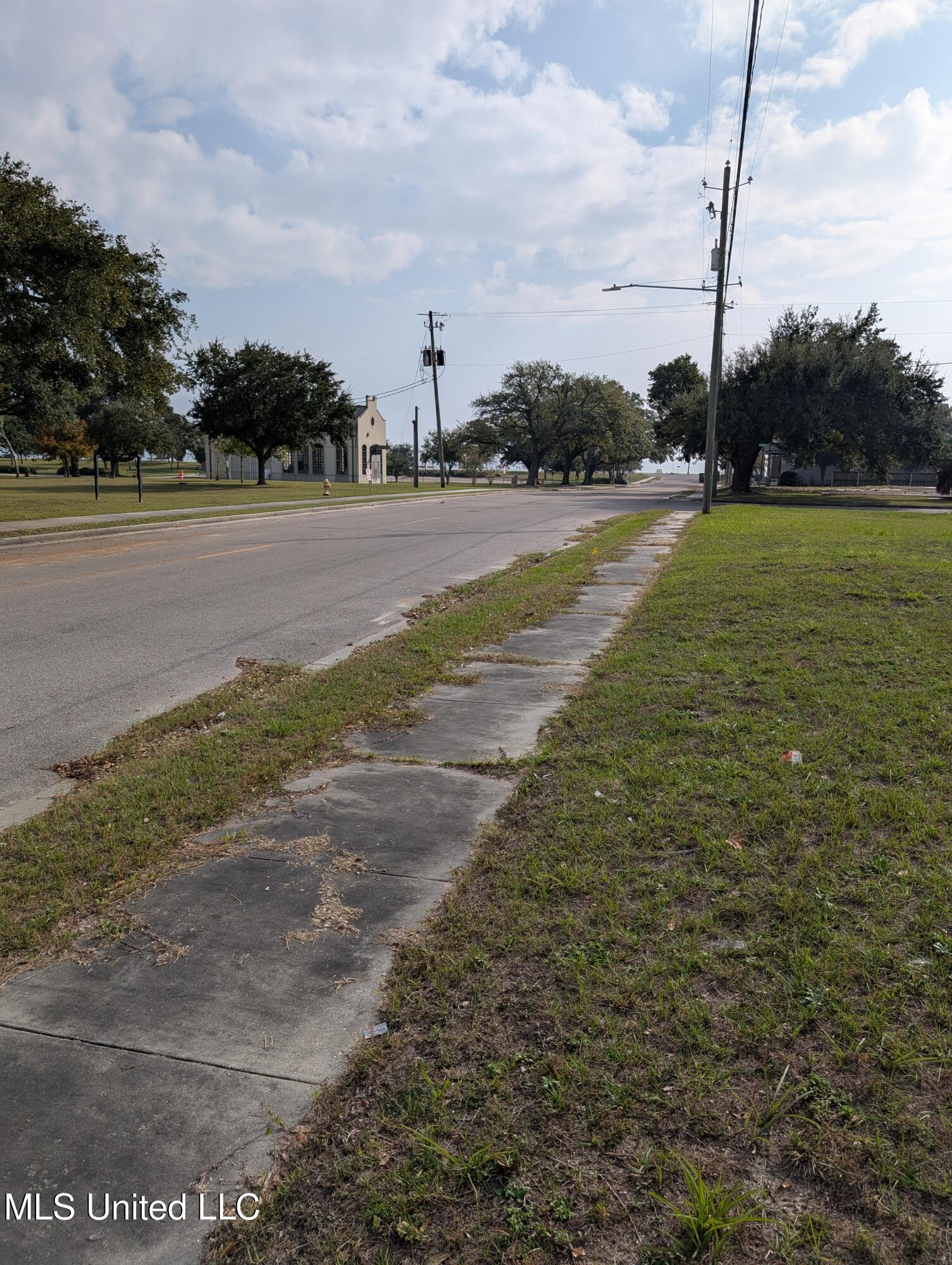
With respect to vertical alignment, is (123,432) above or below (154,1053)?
above

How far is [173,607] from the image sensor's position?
1013 cm

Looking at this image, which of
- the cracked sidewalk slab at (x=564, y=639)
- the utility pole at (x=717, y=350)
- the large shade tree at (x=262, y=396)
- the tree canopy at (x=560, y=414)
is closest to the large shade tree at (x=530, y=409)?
the tree canopy at (x=560, y=414)

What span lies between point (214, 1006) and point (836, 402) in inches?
1720

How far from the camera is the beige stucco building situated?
3209 inches

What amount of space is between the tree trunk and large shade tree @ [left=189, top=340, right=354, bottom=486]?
26.2 m

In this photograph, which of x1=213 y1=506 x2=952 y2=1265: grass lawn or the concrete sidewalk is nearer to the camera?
x1=213 y1=506 x2=952 y2=1265: grass lawn

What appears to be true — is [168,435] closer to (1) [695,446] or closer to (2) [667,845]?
(1) [695,446]

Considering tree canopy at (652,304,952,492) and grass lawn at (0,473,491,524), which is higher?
tree canopy at (652,304,952,492)

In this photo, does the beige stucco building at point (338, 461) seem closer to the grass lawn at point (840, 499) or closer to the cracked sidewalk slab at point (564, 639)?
the grass lawn at point (840, 499)

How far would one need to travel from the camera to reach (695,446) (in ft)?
161

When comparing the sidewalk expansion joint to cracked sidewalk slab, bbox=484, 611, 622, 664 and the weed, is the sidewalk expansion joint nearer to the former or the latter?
the weed

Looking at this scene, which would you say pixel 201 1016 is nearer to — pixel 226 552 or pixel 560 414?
pixel 226 552

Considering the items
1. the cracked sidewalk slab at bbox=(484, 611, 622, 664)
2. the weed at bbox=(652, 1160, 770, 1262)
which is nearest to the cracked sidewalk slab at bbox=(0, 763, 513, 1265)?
the weed at bbox=(652, 1160, 770, 1262)

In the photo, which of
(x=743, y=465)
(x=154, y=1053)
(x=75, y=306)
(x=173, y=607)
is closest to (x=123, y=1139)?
(x=154, y=1053)
